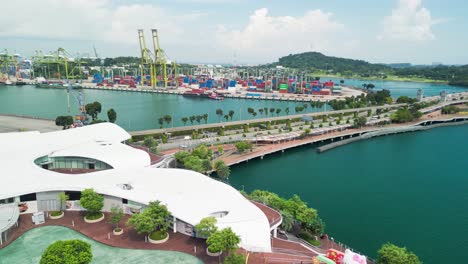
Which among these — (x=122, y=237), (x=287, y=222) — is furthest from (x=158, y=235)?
(x=287, y=222)

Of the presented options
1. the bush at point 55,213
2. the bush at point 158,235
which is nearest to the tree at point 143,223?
the bush at point 158,235

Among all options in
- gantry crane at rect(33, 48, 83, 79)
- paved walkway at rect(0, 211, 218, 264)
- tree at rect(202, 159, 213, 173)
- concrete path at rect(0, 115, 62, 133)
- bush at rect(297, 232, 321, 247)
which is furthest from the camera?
gantry crane at rect(33, 48, 83, 79)

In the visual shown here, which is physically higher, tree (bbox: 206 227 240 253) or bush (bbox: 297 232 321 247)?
tree (bbox: 206 227 240 253)

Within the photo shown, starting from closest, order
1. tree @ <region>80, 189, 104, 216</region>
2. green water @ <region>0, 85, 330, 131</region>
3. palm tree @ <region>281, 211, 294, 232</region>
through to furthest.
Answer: tree @ <region>80, 189, 104, 216</region> → palm tree @ <region>281, 211, 294, 232</region> → green water @ <region>0, 85, 330, 131</region>

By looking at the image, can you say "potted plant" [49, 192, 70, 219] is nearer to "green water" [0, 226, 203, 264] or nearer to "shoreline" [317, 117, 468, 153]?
"green water" [0, 226, 203, 264]

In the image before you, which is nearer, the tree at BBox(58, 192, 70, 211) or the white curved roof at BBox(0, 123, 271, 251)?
the white curved roof at BBox(0, 123, 271, 251)

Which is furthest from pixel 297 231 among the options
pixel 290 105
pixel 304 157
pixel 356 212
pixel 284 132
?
pixel 290 105

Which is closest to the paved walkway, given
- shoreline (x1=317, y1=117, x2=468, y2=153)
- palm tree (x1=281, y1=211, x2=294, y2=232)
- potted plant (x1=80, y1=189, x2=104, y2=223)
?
potted plant (x1=80, y1=189, x2=104, y2=223)
